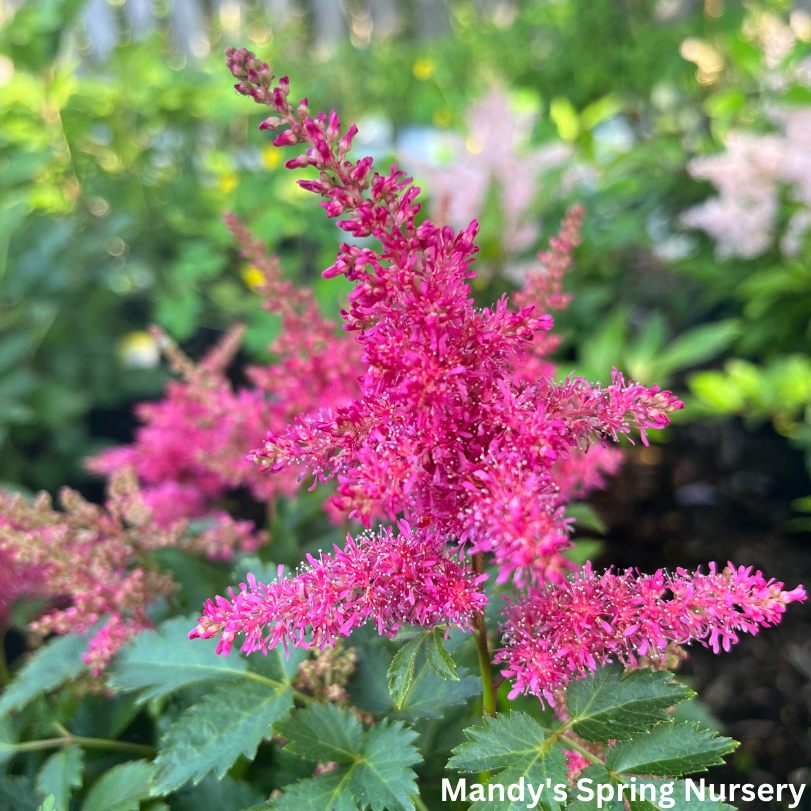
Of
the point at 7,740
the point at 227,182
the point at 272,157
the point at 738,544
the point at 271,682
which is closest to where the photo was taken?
the point at 271,682

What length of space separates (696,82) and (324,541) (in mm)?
2445

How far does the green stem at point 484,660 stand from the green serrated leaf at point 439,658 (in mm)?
36

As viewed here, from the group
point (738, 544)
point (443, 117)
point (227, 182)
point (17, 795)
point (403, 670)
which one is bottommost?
point (17, 795)

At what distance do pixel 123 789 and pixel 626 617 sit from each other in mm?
539

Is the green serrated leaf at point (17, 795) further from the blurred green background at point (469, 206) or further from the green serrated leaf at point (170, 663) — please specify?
the blurred green background at point (469, 206)

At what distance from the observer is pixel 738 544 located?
4.99 feet

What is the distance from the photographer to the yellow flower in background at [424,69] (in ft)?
11.0

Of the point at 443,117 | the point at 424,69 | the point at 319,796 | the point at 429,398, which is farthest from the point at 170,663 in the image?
the point at 424,69

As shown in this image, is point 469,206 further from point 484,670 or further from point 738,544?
point 484,670

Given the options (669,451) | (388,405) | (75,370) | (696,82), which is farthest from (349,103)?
(388,405)

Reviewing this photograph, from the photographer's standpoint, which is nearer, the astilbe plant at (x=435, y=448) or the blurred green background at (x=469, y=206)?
the astilbe plant at (x=435, y=448)

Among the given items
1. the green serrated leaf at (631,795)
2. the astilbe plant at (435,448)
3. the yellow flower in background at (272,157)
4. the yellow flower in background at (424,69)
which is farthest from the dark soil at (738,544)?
the yellow flower in background at (424,69)

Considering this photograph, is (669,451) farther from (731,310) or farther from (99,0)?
(99,0)

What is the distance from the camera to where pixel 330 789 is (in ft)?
1.89
